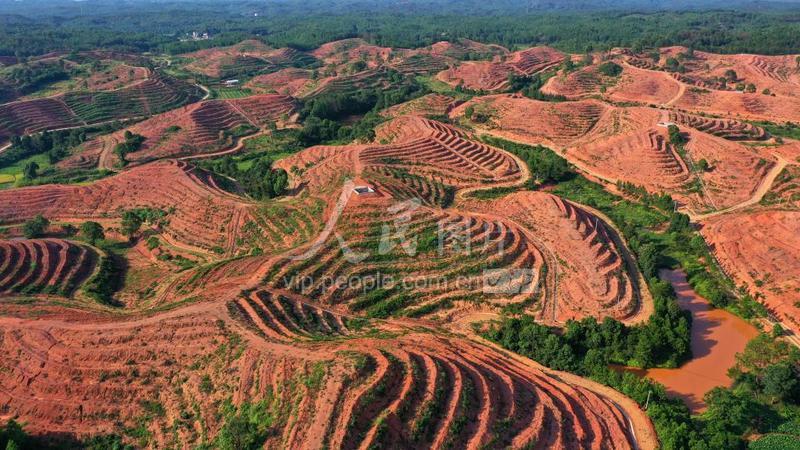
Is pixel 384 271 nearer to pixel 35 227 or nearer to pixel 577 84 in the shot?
pixel 35 227

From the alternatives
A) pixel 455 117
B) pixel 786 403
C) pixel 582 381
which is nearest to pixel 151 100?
pixel 455 117

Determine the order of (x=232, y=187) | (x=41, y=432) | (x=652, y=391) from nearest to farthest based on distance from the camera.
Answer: (x=41, y=432), (x=652, y=391), (x=232, y=187)

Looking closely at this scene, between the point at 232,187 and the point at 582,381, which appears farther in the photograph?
the point at 232,187

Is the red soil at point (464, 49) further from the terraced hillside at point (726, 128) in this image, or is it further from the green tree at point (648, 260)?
the green tree at point (648, 260)

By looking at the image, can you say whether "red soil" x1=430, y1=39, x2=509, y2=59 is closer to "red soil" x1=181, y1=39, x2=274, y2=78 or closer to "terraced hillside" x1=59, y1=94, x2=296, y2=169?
"red soil" x1=181, y1=39, x2=274, y2=78

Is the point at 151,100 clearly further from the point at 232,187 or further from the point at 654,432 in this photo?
the point at 654,432

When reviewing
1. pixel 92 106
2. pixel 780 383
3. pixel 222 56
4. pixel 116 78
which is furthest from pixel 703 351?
pixel 222 56
